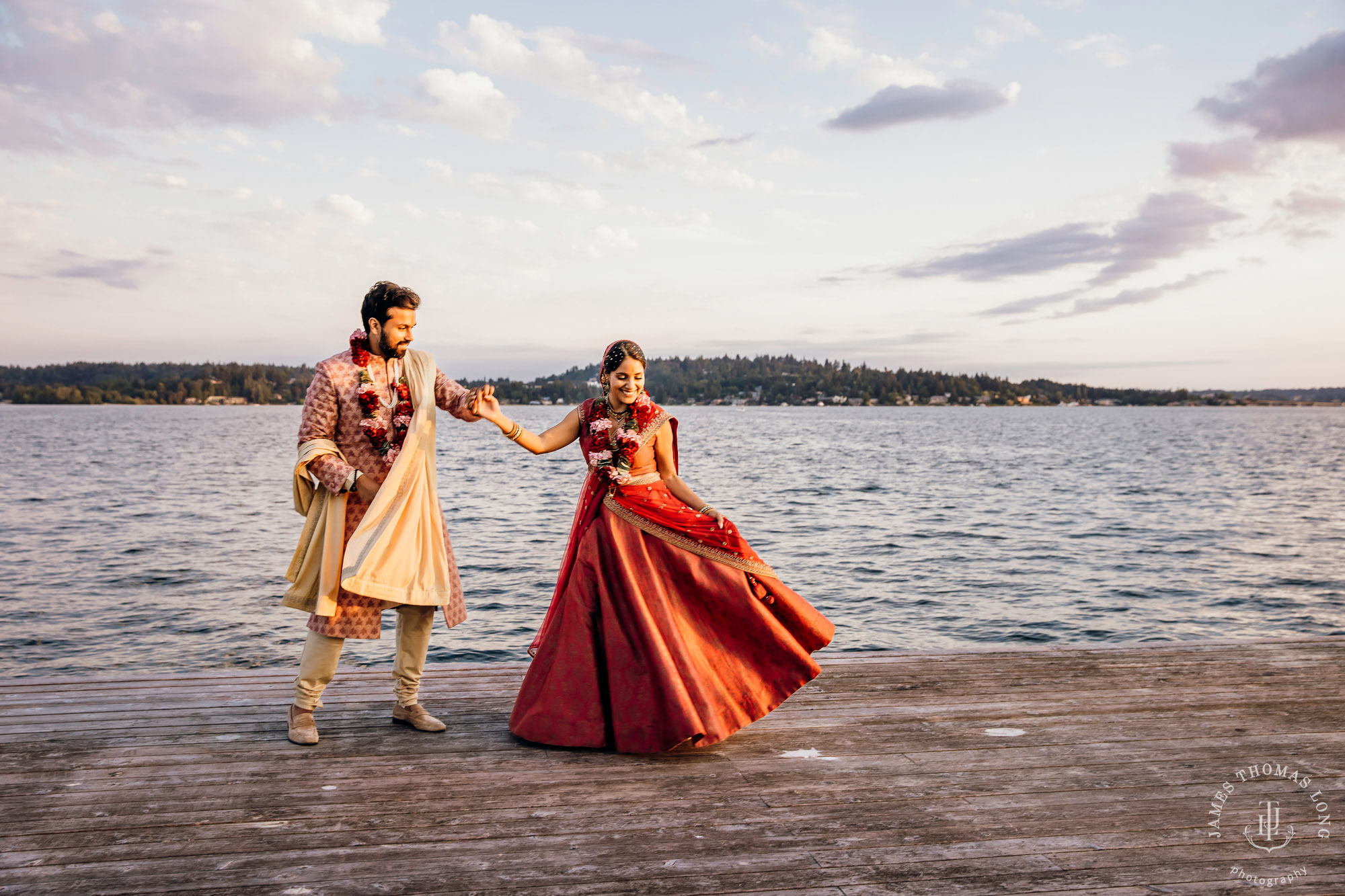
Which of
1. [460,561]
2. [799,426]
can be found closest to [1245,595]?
[460,561]

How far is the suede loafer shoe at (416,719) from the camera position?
4332 mm

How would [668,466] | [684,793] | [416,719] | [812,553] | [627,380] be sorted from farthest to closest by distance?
[812,553] → [668,466] → [627,380] → [416,719] → [684,793]

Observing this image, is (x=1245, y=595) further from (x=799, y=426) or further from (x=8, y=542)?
(x=799, y=426)

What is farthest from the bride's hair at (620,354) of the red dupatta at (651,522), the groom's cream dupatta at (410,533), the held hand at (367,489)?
the held hand at (367,489)

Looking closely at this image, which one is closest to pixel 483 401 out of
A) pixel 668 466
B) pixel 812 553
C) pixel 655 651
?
pixel 668 466

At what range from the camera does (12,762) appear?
151 inches

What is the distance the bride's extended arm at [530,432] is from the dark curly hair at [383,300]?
1.94 feet

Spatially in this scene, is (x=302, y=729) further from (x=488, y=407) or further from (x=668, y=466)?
(x=668, y=466)

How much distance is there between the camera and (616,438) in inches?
179

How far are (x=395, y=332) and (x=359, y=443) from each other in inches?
22.1

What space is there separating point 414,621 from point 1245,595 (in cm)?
1519

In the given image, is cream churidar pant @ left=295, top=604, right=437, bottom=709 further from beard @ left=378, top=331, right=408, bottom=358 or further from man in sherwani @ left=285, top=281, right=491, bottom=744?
beard @ left=378, top=331, right=408, bottom=358

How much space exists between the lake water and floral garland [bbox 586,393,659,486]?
6181mm

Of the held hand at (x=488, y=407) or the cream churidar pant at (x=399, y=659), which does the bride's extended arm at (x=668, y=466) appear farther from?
the cream churidar pant at (x=399, y=659)
